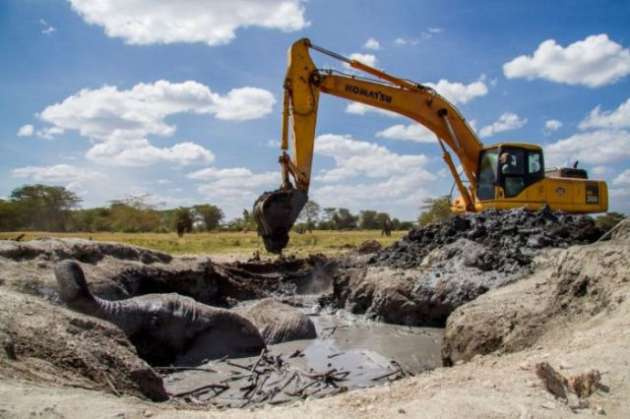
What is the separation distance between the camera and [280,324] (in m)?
9.79

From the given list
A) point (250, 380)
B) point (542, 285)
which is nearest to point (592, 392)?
point (542, 285)

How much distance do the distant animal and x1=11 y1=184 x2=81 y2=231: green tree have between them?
4453 centimetres

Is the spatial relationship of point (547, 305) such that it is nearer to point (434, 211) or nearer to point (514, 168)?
point (514, 168)

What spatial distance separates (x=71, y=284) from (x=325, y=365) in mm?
3522

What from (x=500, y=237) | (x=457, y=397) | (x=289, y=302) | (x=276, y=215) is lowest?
(x=289, y=302)

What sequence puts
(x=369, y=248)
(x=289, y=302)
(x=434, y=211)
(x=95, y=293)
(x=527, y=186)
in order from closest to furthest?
(x=95, y=293) < (x=289, y=302) < (x=527, y=186) < (x=369, y=248) < (x=434, y=211)

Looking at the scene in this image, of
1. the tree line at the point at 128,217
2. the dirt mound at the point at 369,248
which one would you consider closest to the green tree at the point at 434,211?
the tree line at the point at 128,217

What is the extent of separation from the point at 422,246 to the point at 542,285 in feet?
22.5

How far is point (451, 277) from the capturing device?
1153 centimetres

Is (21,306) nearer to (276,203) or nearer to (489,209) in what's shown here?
(276,203)

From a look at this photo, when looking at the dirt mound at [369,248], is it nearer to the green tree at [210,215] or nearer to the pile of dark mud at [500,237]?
the pile of dark mud at [500,237]

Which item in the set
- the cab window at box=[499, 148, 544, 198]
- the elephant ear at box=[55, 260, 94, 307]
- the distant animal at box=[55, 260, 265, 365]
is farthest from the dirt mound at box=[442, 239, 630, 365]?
the cab window at box=[499, 148, 544, 198]

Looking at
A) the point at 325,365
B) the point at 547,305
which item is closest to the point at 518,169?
the point at 547,305

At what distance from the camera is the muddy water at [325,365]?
265 inches
